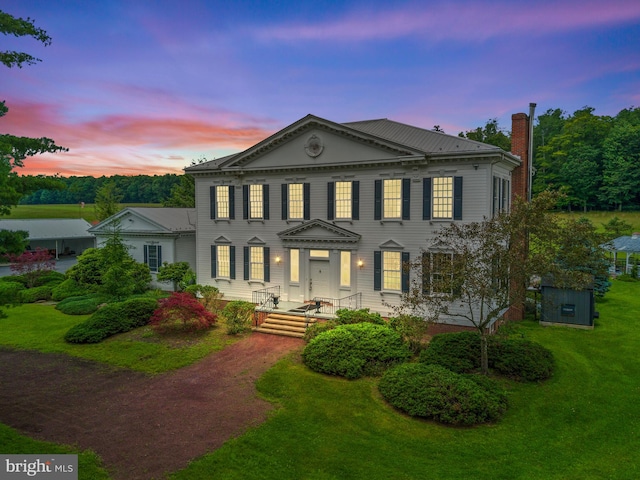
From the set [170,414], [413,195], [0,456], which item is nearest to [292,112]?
[413,195]

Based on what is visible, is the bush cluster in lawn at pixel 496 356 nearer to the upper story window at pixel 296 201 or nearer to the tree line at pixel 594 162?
the upper story window at pixel 296 201

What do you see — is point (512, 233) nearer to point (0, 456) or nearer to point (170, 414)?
point (170, 414)

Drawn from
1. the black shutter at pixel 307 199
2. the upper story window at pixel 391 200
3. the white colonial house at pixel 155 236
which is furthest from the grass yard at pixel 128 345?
the upper story window at pixel 391 200

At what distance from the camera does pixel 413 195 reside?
18.8 meters

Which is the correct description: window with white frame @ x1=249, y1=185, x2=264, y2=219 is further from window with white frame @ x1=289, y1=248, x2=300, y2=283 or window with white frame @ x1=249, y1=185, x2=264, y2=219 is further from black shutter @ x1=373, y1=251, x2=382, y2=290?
black shutter @ x1=373, y1=251, x2=382, y2=290

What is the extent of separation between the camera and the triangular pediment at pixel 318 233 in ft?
65.7

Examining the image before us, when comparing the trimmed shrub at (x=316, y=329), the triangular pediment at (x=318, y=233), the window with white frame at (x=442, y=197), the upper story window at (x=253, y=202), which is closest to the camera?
the trimmed shrub at (x=316, y=329)

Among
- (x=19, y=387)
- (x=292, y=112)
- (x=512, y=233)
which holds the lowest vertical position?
(x=19, y=387)

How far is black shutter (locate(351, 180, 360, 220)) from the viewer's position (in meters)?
20.0

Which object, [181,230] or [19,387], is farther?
[181,230]

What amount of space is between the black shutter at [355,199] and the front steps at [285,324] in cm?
536

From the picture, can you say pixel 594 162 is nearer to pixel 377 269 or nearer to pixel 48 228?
pixel 377 269

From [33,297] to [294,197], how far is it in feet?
57.5

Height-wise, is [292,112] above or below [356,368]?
above
